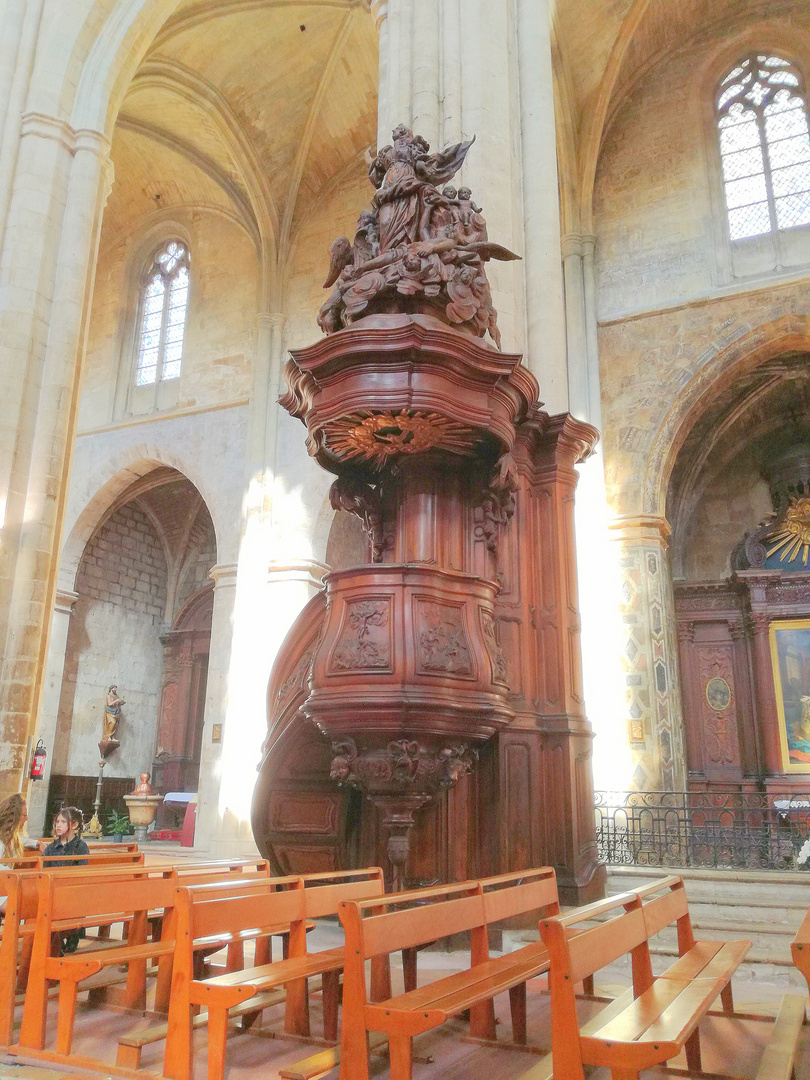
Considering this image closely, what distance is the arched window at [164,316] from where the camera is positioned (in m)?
16.3

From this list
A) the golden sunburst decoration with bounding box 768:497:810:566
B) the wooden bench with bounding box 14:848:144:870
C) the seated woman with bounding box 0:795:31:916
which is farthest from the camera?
the golden sunburst decoration with bounding box 768:497:810:566

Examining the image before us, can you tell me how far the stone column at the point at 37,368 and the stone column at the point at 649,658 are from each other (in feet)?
22.8

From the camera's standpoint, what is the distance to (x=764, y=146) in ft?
42.4

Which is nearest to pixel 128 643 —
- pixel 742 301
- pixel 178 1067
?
pixel 742 301

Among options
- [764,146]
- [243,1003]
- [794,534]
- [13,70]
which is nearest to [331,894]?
[243,1003]

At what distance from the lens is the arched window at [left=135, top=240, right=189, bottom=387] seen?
53.5 feet

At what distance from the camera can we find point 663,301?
41.2 feet

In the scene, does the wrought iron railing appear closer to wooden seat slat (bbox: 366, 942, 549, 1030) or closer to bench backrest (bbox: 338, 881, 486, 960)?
wooden seat slat (bbox: 366, 942, 549, 1030)

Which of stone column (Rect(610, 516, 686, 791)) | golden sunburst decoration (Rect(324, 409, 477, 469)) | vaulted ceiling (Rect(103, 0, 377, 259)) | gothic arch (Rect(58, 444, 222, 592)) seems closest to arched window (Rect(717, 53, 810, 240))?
stone column (Rect(610, 516, 686, 791))

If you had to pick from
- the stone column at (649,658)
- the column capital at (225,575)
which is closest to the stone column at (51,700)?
the column capital at (225,575)

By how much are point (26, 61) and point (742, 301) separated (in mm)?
9126

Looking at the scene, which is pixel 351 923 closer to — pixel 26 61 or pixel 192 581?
pixel 26 61

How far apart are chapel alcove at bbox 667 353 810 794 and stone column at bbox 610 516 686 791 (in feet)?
6.70

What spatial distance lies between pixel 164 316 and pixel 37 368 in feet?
26.7
